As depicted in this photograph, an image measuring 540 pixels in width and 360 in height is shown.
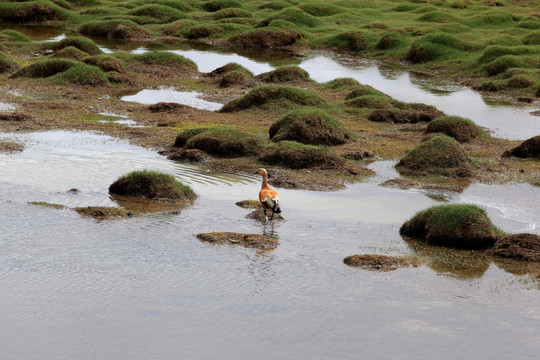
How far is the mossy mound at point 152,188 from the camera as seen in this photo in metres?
17.2

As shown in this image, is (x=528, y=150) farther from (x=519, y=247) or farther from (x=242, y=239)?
(x=242, y=239)

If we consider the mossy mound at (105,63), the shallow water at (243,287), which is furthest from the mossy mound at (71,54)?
the shallow water at (243,287)

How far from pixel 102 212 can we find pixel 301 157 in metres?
7.29

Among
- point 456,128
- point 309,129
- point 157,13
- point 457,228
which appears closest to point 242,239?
point 457,228

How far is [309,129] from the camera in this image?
2366cm

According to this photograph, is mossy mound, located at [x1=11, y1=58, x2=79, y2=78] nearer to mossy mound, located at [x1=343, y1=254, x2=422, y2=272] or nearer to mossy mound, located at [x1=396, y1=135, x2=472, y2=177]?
mossy mound, located at [x1=396, y1=135, x2=472, y2=177]

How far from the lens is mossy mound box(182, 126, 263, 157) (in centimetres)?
2239

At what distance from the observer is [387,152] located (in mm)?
23641

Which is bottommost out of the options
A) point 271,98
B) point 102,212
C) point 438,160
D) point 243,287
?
point 243,287

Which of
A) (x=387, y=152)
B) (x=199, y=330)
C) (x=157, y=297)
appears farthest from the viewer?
(x=387, y=152)

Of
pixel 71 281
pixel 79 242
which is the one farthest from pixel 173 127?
pixel 71 281

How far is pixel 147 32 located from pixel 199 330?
1894 inches

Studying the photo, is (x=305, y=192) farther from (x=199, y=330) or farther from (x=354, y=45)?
(x=354, y=45)

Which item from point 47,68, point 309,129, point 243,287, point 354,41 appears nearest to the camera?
point 243,287
